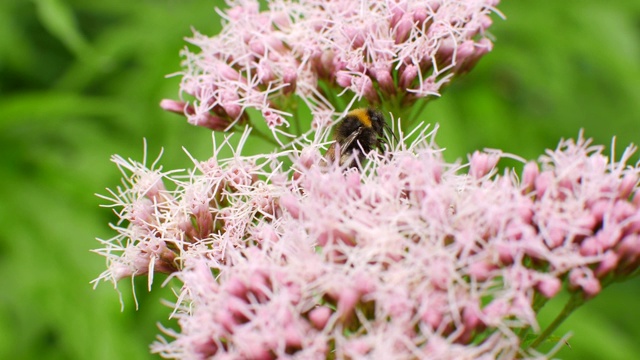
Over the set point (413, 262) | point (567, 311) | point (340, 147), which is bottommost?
point (567, 311)

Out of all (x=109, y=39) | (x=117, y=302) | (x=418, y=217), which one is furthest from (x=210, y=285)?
(x=109, y=39)

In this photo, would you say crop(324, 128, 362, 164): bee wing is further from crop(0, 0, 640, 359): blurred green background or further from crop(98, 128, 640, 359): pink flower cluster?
crop(0, 0, 640, 359): blurred green background

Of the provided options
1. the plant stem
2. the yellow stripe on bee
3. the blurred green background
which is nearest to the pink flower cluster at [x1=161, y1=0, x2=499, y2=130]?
the yellow stripe on bee

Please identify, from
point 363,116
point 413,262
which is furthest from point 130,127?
point 413,262

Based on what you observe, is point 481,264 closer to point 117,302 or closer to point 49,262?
point 117,302

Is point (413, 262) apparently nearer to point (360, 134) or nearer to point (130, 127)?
point (360, 134)

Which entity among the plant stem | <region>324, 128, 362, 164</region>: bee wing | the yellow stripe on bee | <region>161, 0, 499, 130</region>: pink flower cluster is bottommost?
the plant stem
